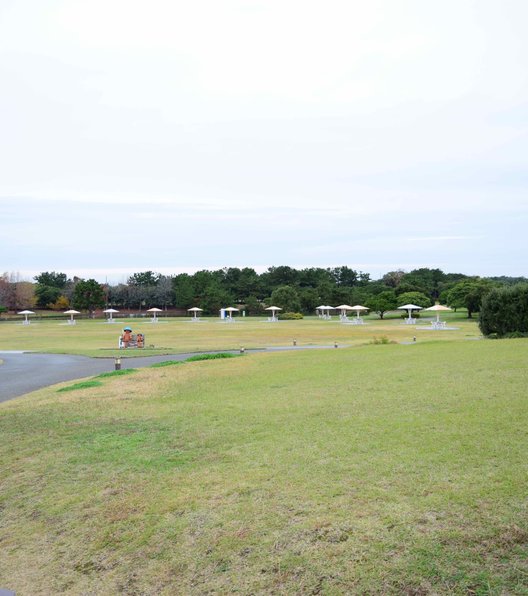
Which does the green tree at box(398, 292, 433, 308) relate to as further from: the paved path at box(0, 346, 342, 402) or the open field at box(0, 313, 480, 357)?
the paved path at box(0, 346, 342, 402)

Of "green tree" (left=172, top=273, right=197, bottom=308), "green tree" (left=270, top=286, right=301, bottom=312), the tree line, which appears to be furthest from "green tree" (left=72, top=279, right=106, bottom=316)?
"green tree" (left=270, top=286, right=301, bottom=312)

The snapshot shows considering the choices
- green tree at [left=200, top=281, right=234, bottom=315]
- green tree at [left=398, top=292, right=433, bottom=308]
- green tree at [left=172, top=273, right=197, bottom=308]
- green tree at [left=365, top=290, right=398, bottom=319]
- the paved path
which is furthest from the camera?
green tree at [left=172, top=273, right=197, bottom=308]

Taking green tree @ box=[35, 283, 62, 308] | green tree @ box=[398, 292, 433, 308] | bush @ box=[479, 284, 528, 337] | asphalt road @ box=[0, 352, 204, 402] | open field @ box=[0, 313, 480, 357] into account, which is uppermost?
green tree @ box=[35, 283, 62, 308]

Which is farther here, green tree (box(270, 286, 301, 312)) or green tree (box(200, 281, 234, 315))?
green tree (box(200, 281, 234, 315))

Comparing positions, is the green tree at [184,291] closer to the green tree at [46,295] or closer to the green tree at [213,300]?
the green tree at [213,300]

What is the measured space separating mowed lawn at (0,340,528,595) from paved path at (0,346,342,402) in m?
7.55

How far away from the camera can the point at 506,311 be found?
24.0m

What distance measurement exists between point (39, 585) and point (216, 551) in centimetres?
153

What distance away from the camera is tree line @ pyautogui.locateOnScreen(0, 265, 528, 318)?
86.1 meters

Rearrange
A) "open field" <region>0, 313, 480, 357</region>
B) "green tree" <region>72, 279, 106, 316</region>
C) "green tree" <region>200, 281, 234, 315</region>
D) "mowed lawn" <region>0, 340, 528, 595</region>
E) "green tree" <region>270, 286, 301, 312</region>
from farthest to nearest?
"green tree" <region>200, 281, 234, 315</region> < "green tree" <region>270, 286, 301, 312</region> < "green tree" <region>72, 279, 106, 316</region> < "open field" <region>0, 313, 480, 357</region> < "mowed lawn" <region>0, 340, 528, 595</region>

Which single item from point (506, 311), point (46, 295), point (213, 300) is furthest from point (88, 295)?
point (506, 311)

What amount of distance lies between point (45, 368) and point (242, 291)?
263 ft

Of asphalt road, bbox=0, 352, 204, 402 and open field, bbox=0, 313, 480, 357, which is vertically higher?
open field, bbox=0, 313, 480, 357

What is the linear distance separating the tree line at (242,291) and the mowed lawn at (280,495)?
67880 mm
